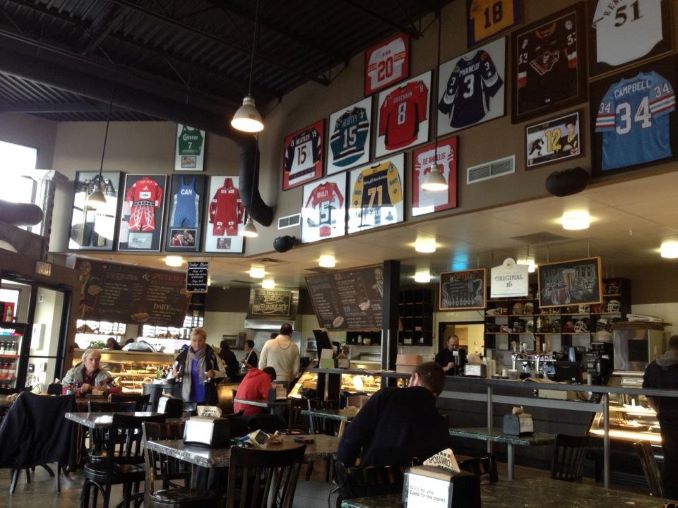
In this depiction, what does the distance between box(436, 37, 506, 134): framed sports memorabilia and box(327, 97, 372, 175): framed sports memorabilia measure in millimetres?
1295

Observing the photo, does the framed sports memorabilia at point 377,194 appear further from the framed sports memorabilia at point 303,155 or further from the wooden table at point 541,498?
the wooden table at point 541,498

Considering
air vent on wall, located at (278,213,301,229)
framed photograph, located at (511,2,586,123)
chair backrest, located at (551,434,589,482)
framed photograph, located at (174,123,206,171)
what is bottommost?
chair backrest, located at (551,434,589,482)

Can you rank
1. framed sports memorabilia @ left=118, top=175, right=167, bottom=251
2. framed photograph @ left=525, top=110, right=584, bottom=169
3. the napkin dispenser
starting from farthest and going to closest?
1. framed sports memorabilia @ left=118, top=175, right=167, bottom=251
2. framed photograph @ left=525, top=110, right=584, bottom=169
3. the napkin dispenser

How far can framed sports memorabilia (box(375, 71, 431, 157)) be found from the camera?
741 cm

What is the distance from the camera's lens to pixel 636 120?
5.32m

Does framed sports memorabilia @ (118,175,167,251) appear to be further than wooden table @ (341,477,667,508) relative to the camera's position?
Yes

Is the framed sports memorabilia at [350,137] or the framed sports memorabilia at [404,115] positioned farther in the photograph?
the framed sports memorabilia at [350,137]

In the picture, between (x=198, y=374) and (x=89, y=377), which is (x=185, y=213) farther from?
(x=198, y=374)

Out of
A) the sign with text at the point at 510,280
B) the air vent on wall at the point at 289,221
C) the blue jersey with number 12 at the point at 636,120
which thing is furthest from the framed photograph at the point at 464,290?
the blue jersey with number 12 at the point at 636,120

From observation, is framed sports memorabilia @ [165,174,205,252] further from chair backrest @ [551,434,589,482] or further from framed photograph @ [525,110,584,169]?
chair backrest @ [551,434,589,482]

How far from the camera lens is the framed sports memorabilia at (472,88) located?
6.57 metres

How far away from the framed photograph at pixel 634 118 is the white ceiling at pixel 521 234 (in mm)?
197

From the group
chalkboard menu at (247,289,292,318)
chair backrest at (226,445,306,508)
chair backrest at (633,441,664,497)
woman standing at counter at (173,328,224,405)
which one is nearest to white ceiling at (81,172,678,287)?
woman standing at counter at (173,328,224,405)

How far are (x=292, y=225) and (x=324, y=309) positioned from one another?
234 cm
